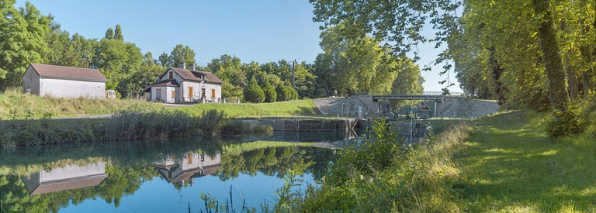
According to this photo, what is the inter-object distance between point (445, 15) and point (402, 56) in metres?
1.12

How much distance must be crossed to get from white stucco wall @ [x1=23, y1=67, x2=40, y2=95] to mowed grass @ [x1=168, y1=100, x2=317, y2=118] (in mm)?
→ 11374

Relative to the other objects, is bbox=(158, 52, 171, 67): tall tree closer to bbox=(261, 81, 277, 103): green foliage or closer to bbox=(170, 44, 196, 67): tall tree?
bbox=(170, 44, 196, 67): tall tree

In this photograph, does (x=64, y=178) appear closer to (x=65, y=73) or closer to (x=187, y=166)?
(x=187, y=166)

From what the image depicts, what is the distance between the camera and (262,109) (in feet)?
125

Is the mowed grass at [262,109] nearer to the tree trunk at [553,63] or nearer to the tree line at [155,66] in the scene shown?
A: the tree line at [155,66]

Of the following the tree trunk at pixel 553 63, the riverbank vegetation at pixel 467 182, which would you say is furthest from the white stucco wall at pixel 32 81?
the tree trunk at pixel 553 63

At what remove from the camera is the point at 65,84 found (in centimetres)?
3131

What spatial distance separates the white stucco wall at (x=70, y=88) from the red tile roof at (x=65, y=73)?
39 cm

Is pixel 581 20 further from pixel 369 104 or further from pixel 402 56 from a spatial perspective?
pixel 369 104

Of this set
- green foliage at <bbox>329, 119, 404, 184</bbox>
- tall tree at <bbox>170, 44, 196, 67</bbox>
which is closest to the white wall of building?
tall tree at <bbox>170, 44, 196, 67</bbox>

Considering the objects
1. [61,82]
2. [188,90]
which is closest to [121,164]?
[61,82]

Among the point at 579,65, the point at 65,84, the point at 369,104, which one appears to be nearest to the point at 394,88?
the point at 369,104

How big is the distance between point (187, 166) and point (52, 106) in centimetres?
1670

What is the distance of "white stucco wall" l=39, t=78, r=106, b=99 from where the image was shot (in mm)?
30328
